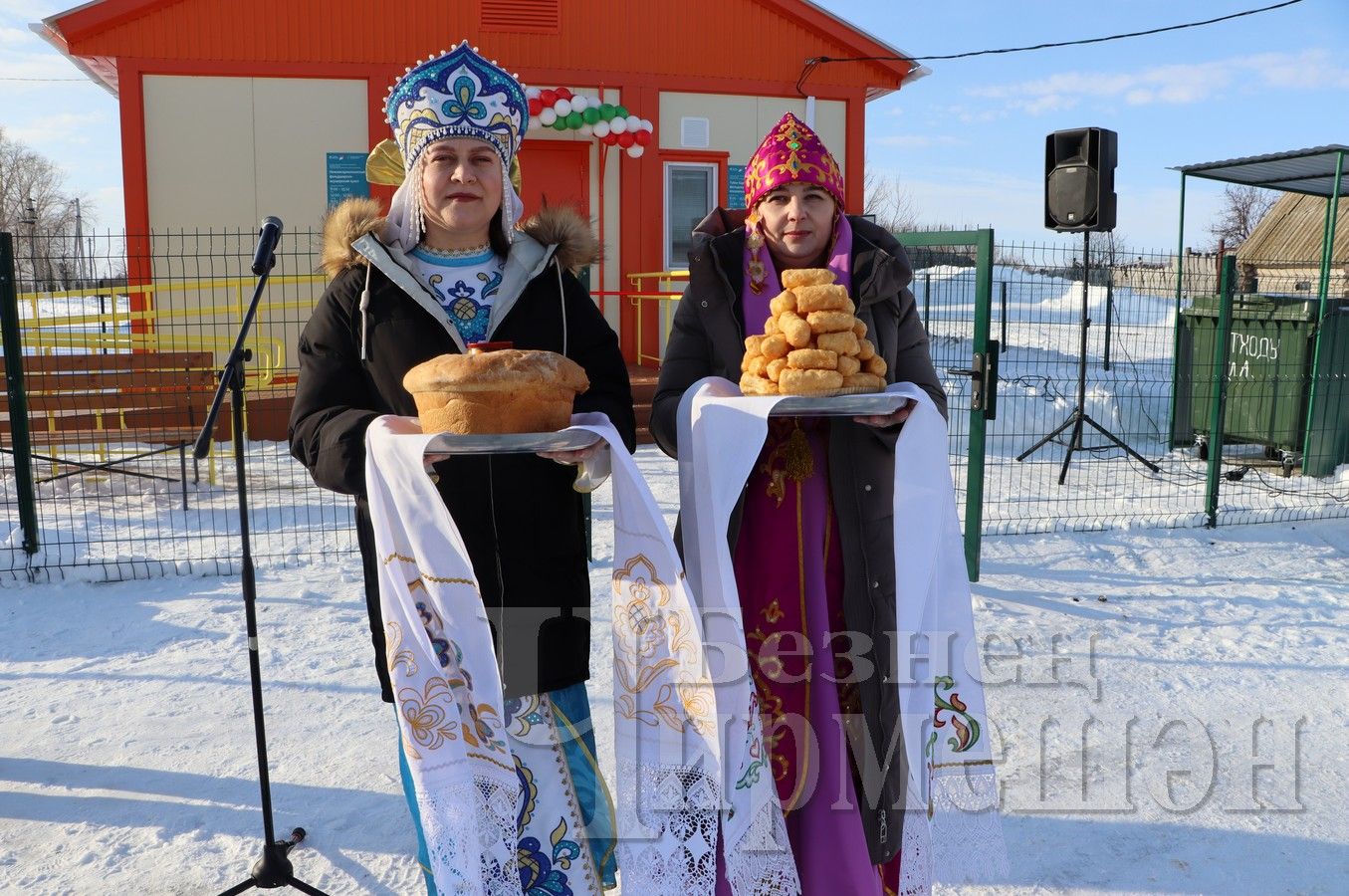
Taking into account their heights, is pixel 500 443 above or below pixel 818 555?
above

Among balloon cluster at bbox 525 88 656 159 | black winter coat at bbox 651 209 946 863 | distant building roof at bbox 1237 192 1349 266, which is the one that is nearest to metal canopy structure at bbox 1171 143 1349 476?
balloon cluster at bbox 525 88 656 159

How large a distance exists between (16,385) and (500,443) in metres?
4.98

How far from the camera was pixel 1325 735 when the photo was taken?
377 centimetres

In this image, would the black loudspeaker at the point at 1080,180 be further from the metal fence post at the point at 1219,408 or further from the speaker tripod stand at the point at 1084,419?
the metal fence post at the point at 1219,408

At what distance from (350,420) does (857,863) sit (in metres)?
1.63

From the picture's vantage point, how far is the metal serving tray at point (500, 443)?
1.85 meters

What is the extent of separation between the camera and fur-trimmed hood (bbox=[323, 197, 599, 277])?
2.29m

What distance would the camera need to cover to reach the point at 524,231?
2.42m

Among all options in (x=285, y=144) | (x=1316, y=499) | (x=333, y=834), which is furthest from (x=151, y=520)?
(x=1316, y=499)

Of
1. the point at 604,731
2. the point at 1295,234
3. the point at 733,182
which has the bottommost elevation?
the point at 604,731

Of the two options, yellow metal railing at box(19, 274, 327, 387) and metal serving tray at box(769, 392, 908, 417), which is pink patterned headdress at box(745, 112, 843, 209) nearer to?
metal serving tray at box(769, 392, 908, 417)

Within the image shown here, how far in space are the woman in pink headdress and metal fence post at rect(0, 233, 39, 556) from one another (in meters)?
4.72

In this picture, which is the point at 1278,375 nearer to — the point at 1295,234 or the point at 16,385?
the point at 16,385

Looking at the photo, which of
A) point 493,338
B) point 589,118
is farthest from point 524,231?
point 589,118
